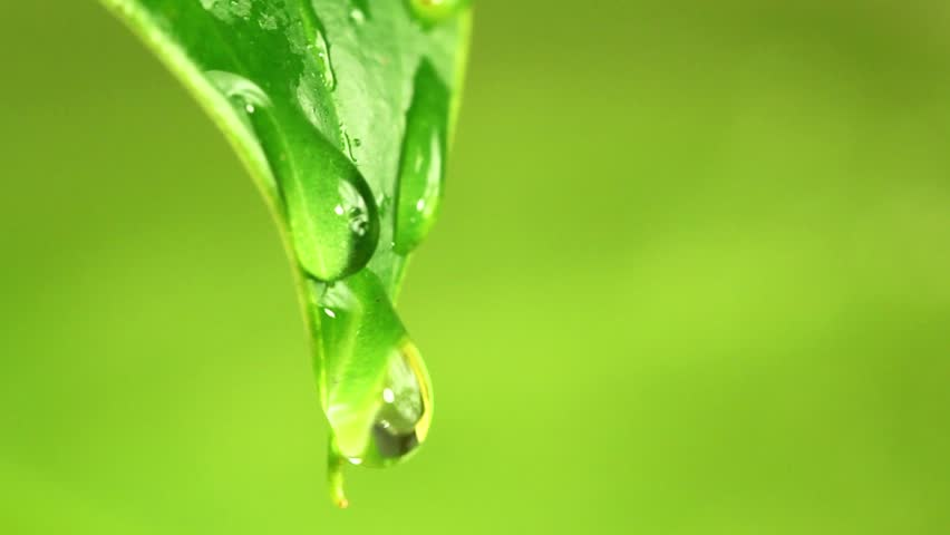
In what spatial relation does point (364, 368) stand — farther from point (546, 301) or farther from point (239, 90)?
point (546, 301)

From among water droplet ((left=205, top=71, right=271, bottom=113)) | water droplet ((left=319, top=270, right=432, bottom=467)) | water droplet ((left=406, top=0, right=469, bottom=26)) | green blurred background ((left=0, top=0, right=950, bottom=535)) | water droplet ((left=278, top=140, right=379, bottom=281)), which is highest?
water droplet ((left=406, top=0, right=469, bottom=26))

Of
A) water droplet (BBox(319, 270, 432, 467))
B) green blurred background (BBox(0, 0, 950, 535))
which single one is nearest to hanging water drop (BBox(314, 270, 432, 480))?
water droplet (BBox(319, 270, 432, 467))

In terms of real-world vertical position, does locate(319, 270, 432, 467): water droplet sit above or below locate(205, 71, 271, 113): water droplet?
below

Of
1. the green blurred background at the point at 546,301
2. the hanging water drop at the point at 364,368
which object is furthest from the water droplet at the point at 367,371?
the green blurred background at the point at 546,301

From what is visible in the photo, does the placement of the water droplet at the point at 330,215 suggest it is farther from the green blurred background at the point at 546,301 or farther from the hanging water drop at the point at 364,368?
the green blurred background at the point at 546,301

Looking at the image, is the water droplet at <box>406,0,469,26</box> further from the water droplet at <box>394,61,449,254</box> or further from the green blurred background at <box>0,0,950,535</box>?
the green blurred background at <box>0,0,950,535</box>

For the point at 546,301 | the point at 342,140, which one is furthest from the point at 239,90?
the point at 546,301

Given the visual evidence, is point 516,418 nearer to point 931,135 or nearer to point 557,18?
point 557,18
